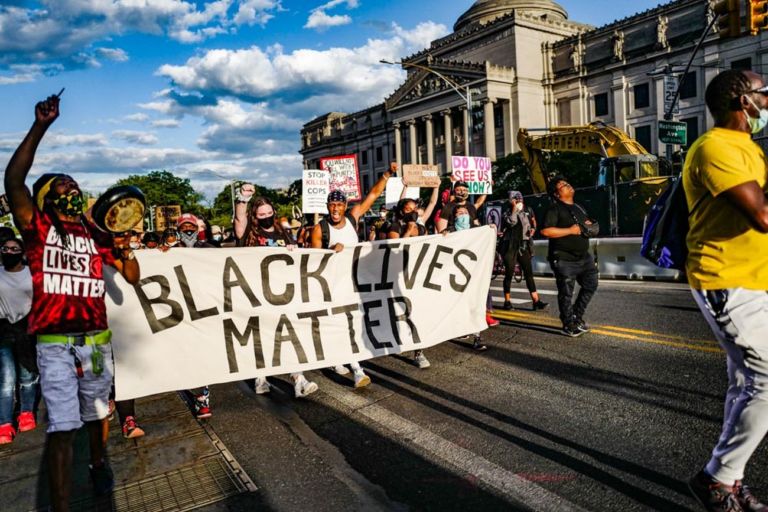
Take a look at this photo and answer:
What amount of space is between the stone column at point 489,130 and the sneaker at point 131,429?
2420 inches

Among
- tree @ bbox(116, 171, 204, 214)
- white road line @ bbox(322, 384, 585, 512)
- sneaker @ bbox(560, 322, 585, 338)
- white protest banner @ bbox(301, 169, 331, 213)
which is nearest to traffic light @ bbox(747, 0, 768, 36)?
sneaker @ bbox(560, 322, 585, 338)

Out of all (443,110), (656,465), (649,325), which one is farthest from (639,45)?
(656,465)

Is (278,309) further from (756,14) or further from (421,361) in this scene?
(756,14)

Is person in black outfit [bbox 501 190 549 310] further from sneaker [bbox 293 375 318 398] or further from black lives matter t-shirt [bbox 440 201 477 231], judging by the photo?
sneaker [bbox 293 375 318 398]

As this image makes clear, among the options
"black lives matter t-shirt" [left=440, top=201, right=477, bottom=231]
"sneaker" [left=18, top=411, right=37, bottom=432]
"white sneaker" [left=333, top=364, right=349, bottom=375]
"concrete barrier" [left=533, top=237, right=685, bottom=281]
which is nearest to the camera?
"sneaker" [left=18, top=411, right=37, bottom=432]

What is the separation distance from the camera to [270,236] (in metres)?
6.04

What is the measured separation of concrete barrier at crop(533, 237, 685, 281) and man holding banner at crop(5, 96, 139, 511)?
38.3ft

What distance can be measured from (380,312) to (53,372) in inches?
126

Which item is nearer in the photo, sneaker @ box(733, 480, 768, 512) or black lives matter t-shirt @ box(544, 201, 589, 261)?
sneaker @ box(733, 480, 768, 512)

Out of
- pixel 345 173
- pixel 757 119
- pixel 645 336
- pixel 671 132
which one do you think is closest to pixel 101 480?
pixel 757 119

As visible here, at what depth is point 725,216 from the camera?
9.09 ft

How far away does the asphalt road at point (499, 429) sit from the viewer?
327cm

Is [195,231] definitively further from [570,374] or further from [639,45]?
[639,45]

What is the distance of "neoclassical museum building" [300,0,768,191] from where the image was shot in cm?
5019
